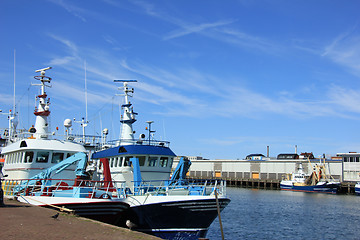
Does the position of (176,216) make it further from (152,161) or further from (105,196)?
(152,161)

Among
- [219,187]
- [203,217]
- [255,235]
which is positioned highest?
[219,187]

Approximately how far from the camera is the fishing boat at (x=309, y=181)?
238 ft

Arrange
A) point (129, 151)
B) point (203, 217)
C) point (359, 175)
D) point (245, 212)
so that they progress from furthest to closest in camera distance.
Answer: point (359, 175) → point (245, 212) → point (129, 151) → point (203, 217)

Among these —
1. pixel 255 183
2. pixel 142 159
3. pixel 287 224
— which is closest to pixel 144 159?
pixel 142 159

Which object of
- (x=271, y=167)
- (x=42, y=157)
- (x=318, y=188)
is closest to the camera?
(x=42, y=157)

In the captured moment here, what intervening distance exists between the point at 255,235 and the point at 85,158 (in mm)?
13759

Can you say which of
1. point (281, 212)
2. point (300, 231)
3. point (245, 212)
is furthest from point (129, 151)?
point (281, 212)

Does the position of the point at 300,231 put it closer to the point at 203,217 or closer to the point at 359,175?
the point at 203,217

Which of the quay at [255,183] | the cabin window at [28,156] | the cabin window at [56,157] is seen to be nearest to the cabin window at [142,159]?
the cabin window at [56,157]

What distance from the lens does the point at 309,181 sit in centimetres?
7794

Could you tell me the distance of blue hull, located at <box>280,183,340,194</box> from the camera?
69.8 meters

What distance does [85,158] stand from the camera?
22.0 meters

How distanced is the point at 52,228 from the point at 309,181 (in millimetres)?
73669

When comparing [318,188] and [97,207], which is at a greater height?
[97,207]
